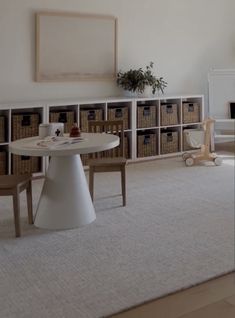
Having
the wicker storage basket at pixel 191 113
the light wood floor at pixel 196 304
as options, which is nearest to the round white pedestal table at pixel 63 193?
the light wood floor at pixel 196 304

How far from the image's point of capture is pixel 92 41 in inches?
220

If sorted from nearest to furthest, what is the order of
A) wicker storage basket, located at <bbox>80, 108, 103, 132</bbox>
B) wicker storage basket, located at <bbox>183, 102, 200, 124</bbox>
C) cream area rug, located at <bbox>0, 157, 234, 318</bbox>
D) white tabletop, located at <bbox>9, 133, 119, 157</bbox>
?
cream area rug, located at <bbox>0, 157, 234, 318</bbox>
white tabletop, located at <bbox>9, 133, 119, 157</bbox>
wicker storage basket, located at <bbox>80, 108, 103, 132</bbox>
wicker storage basket, located at <bbox>183, 102, 200, 124</bbox>

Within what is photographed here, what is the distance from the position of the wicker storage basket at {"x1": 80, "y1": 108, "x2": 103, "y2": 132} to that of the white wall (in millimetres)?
436

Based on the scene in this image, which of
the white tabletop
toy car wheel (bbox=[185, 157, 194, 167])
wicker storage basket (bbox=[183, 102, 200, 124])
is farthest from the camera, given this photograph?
wicker storage basket (bbox=[183, 102, 200, 124])

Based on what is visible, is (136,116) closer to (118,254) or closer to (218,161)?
(218,161)

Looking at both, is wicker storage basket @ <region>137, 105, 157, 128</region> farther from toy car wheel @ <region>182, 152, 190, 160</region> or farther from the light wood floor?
the light wood floor

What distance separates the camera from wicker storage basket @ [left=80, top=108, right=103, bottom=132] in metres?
5.23

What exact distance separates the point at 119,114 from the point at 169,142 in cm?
89

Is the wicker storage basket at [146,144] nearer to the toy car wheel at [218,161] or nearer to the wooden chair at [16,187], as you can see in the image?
the toy car wheel at [218,161]

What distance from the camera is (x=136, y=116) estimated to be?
5648mm

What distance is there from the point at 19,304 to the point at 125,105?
366cm

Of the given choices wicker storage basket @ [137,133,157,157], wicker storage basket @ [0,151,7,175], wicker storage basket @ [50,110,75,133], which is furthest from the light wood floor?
wicker storage basket @ [137,133,157,157]

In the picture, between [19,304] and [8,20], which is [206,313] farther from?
[8,20]

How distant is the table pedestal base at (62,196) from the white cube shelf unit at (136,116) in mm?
1542
